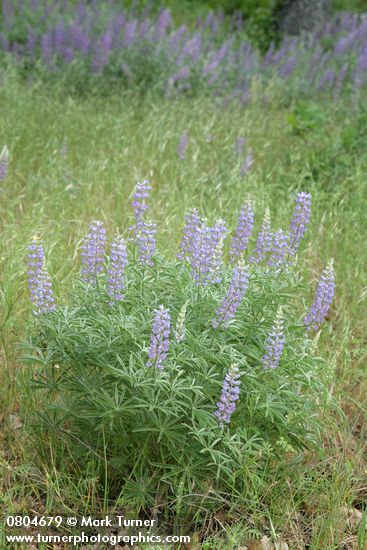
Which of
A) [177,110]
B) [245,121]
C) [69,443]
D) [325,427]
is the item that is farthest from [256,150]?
[69,443]

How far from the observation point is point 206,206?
5.43 metres

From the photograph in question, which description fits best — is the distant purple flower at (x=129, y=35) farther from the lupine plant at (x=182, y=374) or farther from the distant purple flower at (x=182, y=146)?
the lupine plant at (x=182, y=374)

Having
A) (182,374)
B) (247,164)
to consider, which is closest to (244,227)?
(182,374)

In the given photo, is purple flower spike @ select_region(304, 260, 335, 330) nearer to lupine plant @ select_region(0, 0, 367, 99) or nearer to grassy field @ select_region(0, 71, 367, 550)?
grassy field @ select_region(0, 71, 367, 550)

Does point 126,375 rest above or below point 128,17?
above

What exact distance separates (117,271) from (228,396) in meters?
0.67

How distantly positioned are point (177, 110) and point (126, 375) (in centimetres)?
552

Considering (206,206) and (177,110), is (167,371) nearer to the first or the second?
(206,206)

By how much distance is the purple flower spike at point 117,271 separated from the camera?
297 centimetres

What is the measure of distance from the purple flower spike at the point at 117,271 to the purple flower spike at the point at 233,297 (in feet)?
1.36

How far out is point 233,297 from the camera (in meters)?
2.85

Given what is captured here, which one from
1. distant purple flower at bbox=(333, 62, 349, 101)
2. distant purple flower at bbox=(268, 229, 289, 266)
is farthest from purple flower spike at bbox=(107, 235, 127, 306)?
distant purple flower at bbox=(333, 62, 349, 101)

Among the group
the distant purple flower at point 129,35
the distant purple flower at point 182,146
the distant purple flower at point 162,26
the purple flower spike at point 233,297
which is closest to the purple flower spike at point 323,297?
the purple flower spike at point 233,297

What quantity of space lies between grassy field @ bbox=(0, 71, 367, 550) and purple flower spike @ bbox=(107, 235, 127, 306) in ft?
2.15
